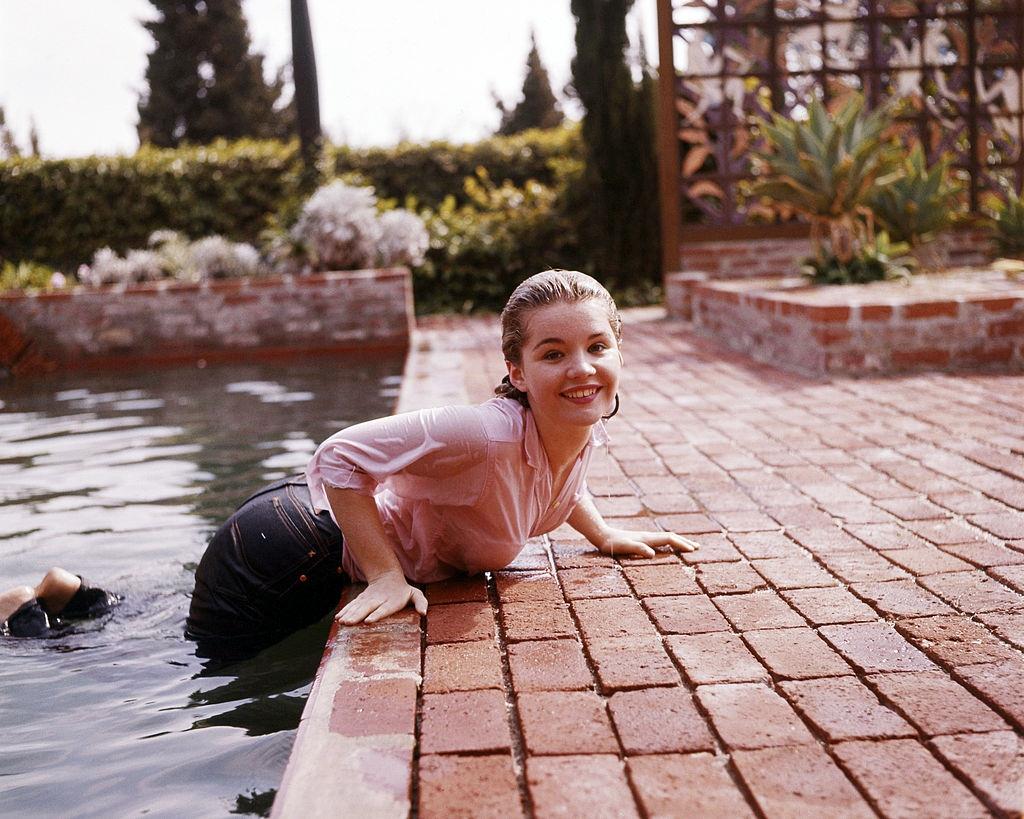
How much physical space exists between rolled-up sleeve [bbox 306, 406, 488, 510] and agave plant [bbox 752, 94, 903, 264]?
5.24m

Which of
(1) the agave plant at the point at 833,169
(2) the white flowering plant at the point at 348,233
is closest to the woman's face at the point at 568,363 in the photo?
(1) the agave plant at the point at 833,169

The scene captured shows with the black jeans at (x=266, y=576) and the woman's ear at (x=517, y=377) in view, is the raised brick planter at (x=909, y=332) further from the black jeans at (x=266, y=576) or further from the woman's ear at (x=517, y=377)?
the black jeans at (x=266, y=576)

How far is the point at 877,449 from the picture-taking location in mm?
4312

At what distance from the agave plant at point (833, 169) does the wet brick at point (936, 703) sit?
553cm

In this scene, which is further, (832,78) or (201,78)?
(201,78)

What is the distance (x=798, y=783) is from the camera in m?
1.75

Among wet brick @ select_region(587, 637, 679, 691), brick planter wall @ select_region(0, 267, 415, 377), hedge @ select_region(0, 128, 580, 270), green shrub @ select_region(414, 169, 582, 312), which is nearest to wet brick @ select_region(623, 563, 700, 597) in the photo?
wet brick @ select_region(587, 637, 679, 691)

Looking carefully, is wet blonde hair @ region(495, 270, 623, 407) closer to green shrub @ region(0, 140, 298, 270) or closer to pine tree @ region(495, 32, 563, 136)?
green shrub @ region(0, 140, 298, 270)

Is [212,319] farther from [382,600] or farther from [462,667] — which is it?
[462,667]

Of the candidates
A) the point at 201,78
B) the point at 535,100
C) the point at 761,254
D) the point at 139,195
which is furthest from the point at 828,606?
the point at 201,78

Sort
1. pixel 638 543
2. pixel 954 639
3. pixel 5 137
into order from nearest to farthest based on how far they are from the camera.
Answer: pixel 954 639, pixel 638 543, pixel 5 137

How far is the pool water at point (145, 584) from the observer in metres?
2.27

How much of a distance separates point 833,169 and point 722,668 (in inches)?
229

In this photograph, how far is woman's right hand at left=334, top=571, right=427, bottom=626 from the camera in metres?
2.57
